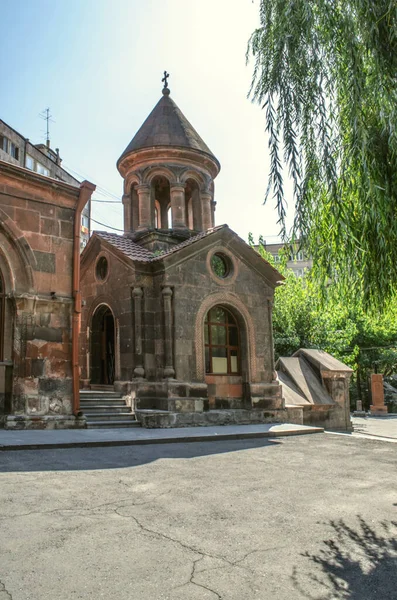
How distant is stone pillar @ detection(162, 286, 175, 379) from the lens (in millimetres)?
13100

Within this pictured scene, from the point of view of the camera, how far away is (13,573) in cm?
312

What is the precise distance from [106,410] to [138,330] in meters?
2.25

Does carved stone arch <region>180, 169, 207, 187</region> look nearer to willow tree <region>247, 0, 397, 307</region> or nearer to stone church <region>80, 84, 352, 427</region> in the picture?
stone church <region>80, 84, 352, 427</region>

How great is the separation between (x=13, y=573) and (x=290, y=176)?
15.0 ft

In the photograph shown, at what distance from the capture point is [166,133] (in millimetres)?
17391

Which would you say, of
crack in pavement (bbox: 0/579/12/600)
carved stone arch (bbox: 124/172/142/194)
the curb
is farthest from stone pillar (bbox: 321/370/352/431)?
crack in pavement (bbox: 0/579/12/600)

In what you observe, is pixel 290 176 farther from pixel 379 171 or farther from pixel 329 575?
pixel 329 575

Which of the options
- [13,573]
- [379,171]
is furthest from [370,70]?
[13,573]

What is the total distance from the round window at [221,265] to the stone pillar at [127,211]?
153 inches

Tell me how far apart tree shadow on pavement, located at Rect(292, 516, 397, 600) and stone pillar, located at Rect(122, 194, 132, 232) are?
14.4m

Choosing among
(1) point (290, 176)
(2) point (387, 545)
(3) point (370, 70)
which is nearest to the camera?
(2) point (387, 545)

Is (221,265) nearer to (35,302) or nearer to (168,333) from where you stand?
(168,333)

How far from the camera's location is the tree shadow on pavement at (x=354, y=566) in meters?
3.03

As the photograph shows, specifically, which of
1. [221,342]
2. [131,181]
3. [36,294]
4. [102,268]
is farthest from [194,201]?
[36,294]
